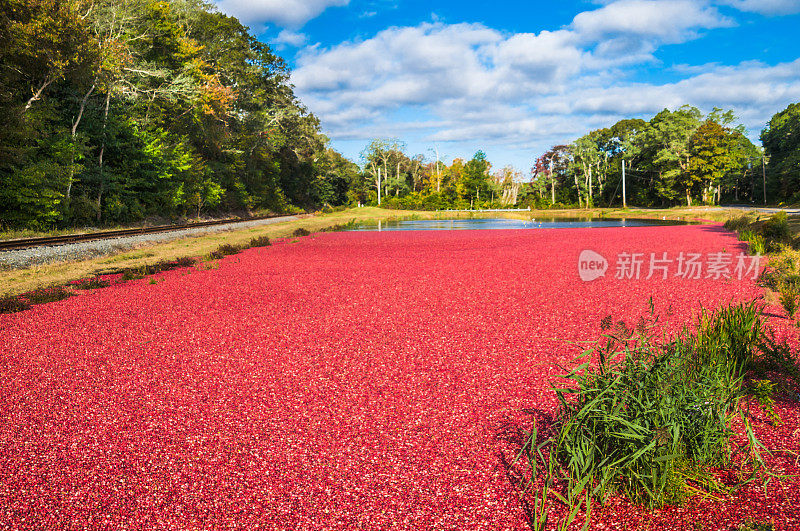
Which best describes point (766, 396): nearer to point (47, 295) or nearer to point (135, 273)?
point (47, 295)

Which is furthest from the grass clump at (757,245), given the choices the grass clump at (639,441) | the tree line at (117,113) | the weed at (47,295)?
the tree line at (117,113)

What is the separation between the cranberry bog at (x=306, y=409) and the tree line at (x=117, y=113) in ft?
43.6

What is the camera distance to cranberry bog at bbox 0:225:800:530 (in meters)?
2.65

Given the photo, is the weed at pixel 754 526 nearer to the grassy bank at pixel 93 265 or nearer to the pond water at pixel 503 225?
the grassy bank at pixel 93 265

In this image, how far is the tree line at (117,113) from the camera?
1659 centimetres

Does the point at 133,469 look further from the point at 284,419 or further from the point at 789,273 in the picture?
the point at 789,273

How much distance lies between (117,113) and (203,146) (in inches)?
583

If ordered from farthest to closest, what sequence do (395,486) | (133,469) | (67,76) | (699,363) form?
(67,76) → (699,363) → (133,469) → (395,486)

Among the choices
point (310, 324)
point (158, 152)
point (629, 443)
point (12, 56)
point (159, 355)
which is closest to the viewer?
point (629, 443)

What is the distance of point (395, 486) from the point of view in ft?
9.42

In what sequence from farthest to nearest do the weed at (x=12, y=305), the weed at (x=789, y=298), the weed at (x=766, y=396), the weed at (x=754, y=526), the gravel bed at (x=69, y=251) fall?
1. the gravel bed at (x=69, y=251)
2. the weed at (x=12, y=305)
3. the weed at (x=789, y=298)
4. the weed at (x=766, y=396)
5. the weed at (x=754, y=526)

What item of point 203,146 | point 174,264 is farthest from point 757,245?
point 203,146

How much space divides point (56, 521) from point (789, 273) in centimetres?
1130

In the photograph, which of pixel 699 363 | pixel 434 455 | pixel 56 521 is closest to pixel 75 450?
pixel 56 521
